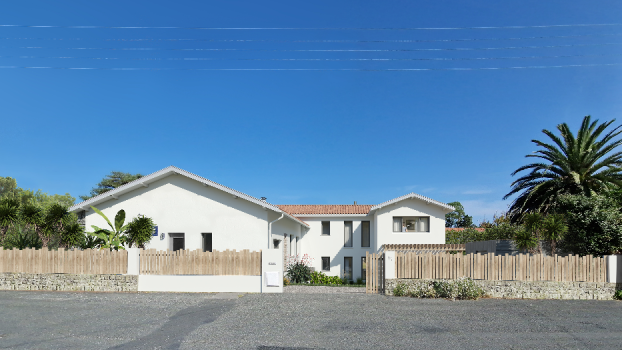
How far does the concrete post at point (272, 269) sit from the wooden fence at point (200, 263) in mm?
235

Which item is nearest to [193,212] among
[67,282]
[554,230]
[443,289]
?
[67,282]

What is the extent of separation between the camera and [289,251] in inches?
1028

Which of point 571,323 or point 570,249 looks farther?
point 570,249

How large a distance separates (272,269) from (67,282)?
302 inches

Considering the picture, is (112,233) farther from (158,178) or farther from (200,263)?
(200,263)

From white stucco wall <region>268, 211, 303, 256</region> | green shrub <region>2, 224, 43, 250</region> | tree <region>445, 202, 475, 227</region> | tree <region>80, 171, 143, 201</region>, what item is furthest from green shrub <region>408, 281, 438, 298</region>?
tree <region>445, 202, 475, 227</region>

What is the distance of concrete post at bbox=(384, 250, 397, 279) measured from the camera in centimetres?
1546

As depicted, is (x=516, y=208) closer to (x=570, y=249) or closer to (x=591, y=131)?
(x=591, y=131)

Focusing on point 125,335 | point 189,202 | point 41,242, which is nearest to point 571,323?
point 125,335

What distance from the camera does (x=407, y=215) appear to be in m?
28.3

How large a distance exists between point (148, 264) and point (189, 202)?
4982mm

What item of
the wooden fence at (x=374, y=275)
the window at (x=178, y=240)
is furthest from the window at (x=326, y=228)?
the wooden fence at (x=374, y=275)

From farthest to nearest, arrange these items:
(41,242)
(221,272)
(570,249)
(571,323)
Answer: (41,242) → (570,249) → (221,272) → (571,323)

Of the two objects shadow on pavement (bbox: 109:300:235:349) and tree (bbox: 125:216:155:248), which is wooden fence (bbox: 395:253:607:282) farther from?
tree (bbox: 125:216:155:248)
